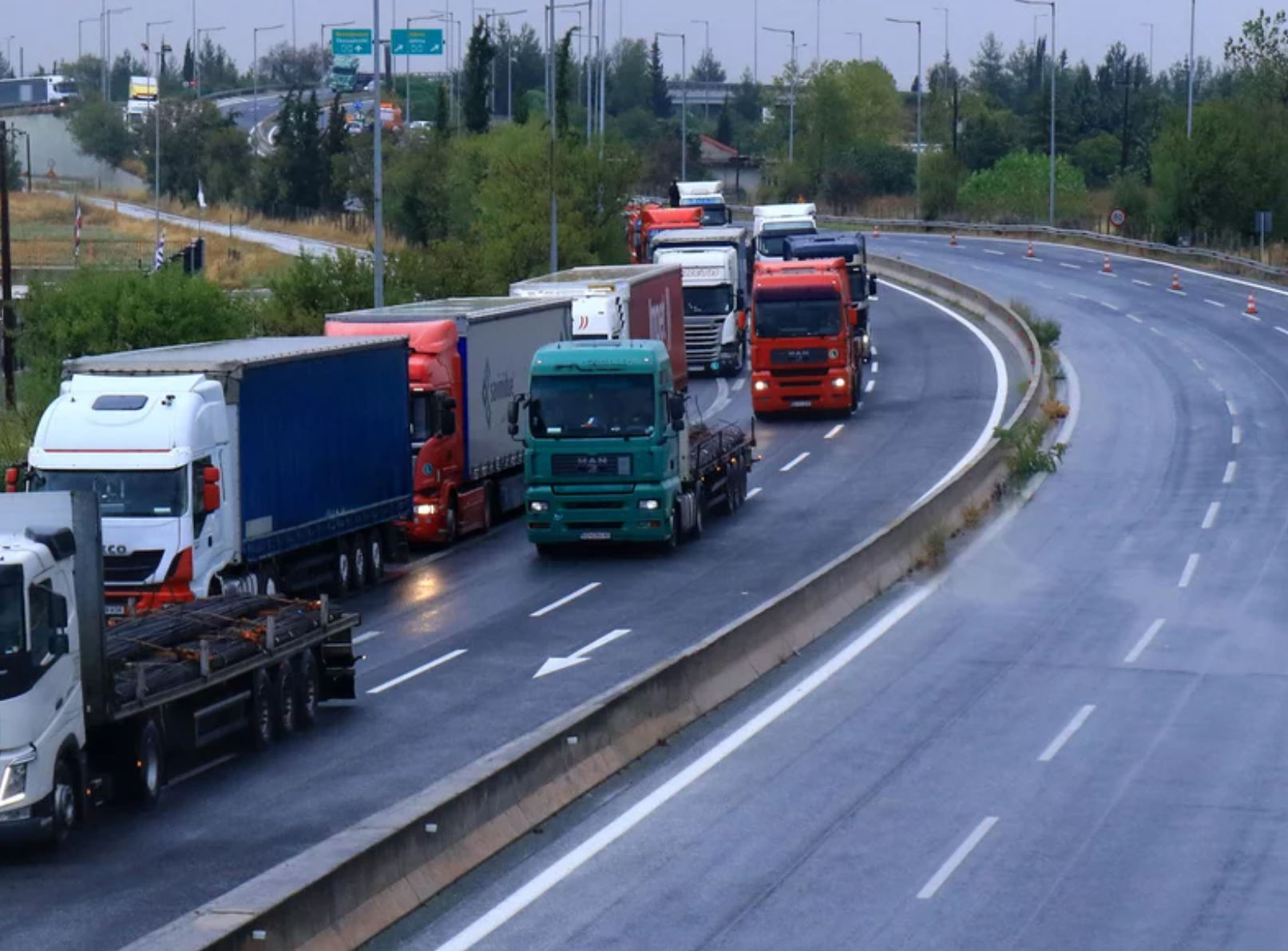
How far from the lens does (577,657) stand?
24922 mm

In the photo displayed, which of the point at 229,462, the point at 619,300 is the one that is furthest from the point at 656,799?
the point at 619,300

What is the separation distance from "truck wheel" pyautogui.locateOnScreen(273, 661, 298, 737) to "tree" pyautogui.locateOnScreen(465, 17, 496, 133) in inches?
2849

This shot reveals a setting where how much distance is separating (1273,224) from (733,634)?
74465 mm

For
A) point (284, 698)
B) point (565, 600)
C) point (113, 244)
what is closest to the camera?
point (284, 698)

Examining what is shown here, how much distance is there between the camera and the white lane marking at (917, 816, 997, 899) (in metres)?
14.8

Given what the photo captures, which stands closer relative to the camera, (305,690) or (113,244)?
(305,690)

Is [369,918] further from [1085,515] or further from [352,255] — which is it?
[352,255]

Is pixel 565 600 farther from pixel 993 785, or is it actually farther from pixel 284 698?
pixel 993 785

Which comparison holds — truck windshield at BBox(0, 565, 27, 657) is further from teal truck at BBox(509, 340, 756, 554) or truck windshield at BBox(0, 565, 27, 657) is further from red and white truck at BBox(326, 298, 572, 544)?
red and white truck at BBox(326, 298, 572, 544)

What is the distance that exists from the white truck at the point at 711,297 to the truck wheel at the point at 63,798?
38.4 metres

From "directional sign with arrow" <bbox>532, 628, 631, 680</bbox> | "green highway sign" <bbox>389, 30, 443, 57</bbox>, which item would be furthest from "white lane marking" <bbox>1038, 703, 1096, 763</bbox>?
"green highway sign" <bbox>389, 30, 443, 57</bbox>

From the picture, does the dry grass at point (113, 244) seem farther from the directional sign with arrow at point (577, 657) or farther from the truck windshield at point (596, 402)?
the directional sign with arrow at point (577, 657)

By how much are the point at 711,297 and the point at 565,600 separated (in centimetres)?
2683

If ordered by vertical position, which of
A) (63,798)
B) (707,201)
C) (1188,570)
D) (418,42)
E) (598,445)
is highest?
(418,42)
